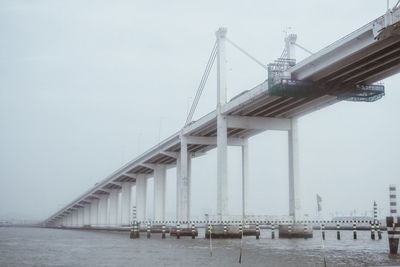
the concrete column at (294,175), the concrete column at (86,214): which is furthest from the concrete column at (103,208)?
the concrete column at (294,175)

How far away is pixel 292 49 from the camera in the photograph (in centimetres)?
4781

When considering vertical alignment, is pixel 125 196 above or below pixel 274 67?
below

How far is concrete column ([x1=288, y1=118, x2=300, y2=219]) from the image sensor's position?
4656 cm

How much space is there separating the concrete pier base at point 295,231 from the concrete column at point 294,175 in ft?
6.68

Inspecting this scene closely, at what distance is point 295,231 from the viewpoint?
4397cm

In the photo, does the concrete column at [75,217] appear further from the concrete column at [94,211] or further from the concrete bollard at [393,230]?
the concrete bollard at [393,230]

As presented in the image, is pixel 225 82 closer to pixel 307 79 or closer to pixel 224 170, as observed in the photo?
pixel 224 170

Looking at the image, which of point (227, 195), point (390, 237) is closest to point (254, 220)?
point (227, 195)

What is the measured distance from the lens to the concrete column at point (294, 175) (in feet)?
153

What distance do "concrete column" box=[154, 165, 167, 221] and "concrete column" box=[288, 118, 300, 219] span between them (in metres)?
34.5

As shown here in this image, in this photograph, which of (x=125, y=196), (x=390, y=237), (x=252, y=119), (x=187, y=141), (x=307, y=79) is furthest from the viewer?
(x=125, y=196)

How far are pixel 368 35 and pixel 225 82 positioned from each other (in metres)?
20.4

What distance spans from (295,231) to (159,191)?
38.3 metres

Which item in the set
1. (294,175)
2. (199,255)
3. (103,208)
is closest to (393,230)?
(199,255)
